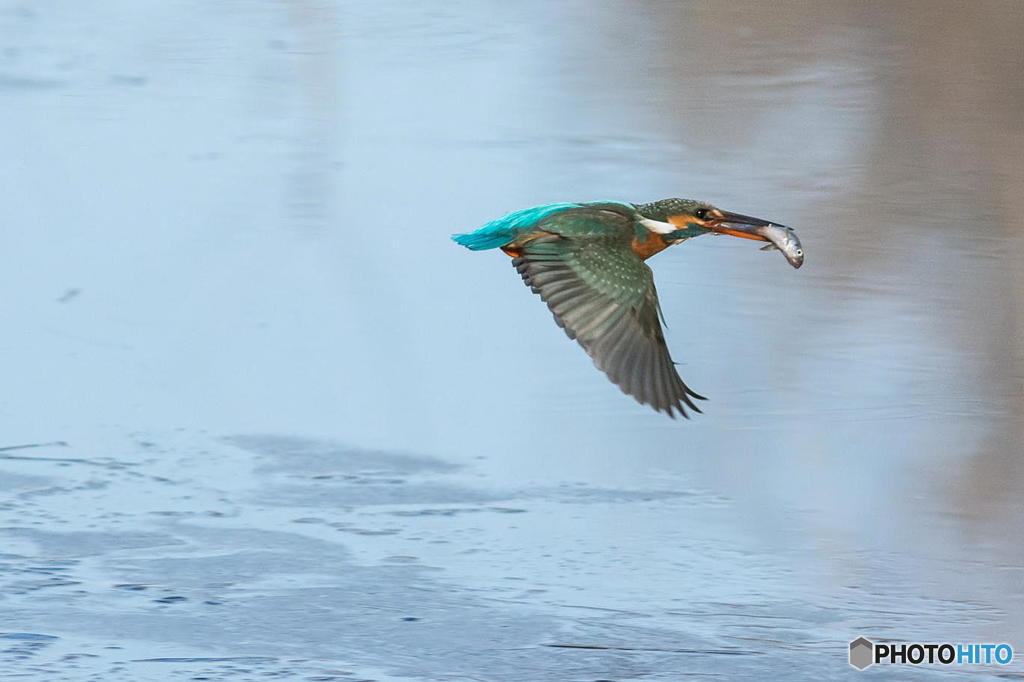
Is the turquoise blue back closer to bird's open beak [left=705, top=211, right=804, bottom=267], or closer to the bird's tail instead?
the bird's tail

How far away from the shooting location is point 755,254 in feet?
16.0

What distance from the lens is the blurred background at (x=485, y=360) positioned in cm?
335

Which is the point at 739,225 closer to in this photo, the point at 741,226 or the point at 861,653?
the point at 741,226

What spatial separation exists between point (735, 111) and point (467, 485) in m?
2.34

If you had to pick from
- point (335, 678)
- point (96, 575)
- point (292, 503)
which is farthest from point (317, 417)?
point (335, 678)

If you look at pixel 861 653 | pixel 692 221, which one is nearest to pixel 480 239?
pixel 692 221

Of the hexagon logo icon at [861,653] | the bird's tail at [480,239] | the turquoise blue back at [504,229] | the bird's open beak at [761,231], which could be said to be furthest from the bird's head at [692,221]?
the hexagon logo icon at [861,653]

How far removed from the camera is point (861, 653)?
3.24 meters

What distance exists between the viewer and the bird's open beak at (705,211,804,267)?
2908mm

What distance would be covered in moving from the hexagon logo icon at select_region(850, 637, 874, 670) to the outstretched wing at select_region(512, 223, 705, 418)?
0.62m

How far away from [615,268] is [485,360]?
4.25ft

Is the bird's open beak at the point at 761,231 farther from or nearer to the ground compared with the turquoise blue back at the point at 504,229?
nearer to the ground

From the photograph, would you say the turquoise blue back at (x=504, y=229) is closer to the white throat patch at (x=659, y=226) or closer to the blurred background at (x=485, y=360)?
the white throat patch at (x=659, y=226)

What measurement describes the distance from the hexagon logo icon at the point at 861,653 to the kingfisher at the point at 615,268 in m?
0.60
